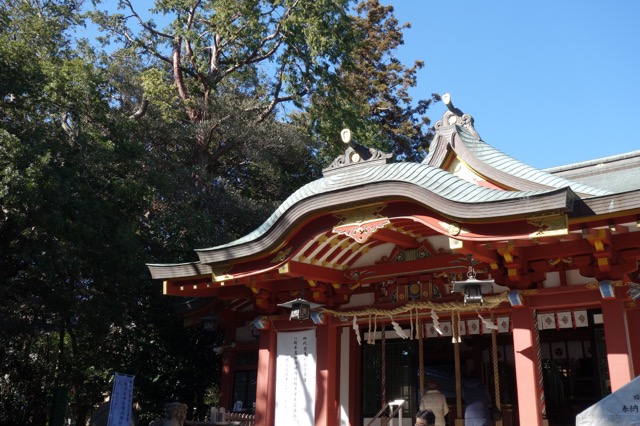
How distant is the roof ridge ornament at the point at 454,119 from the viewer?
10578 mm

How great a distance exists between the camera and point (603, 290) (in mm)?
7684

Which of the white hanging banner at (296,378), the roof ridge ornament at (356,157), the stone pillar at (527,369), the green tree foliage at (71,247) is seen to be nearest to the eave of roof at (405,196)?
the roof ridge ornament at (356,157)

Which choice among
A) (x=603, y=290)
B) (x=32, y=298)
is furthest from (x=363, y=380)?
(x=32, y=298)

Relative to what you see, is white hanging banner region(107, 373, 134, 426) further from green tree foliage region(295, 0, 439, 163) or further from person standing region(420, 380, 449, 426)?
green tree foliage region(295, 0, 439, 163)

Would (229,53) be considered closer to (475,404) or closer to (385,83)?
(385,83)

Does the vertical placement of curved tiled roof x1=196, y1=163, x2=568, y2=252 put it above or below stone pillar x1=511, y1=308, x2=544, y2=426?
above

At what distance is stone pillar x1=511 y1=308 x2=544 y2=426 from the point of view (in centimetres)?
766

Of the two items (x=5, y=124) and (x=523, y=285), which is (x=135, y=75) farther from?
(x=523, y=285)

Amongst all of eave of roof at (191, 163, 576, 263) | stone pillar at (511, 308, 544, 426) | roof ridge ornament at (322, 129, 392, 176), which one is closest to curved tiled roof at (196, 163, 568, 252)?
eave of roof at (191, 163, 576, 263)

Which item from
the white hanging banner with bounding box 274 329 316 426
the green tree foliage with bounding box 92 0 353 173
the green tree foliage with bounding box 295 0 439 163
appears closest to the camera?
the white hanging banner with bounding box 274 329 316 426

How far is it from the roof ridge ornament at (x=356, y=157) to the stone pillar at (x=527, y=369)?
9.44 feet

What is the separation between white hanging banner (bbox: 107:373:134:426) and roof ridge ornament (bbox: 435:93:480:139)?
21.4ft

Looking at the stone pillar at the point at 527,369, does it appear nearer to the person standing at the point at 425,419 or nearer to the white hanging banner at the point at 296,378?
the white hanging banner at the point at 296,378

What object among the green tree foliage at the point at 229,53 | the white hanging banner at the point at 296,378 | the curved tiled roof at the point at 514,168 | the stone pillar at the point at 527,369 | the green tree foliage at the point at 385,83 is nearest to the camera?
the stone pillar at the point at 527,369
